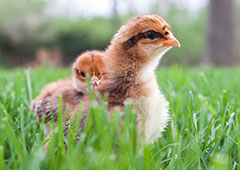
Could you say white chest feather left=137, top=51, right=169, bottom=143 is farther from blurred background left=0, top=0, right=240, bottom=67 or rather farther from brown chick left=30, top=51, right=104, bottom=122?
blurred background left=0, top=0, right=240, bottom=67

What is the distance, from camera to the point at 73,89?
2256mm

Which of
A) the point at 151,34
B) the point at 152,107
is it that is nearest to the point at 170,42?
the point at 151,34

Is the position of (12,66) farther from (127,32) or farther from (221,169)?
(221,169)

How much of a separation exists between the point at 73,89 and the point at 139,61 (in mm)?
708

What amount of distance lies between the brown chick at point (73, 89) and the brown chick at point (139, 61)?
20 cm

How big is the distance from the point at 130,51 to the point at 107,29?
538 inches

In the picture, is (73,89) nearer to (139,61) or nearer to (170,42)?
(139,61)

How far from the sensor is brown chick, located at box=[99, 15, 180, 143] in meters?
1.68

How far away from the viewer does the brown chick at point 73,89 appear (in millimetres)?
2073

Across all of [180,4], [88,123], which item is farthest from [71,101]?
[180,4]

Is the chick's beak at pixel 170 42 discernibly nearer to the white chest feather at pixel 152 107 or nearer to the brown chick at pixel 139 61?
the brown chick at pixel 139 61

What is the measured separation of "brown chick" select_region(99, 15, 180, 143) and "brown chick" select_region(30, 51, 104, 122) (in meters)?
0.20

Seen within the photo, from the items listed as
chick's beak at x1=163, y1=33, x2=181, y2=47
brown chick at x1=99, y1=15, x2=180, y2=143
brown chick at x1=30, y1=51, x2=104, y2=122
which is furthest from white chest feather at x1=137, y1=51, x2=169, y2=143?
brown chick at x1=30, y1=51, x2=104, y2=122

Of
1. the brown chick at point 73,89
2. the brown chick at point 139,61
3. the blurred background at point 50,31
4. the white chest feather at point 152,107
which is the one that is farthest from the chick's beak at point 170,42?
the blurred background at point 50,31
